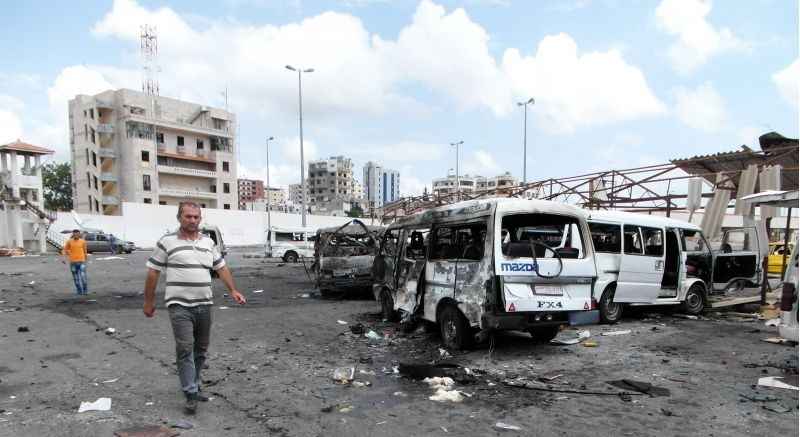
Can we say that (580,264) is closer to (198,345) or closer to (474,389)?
(474,389)

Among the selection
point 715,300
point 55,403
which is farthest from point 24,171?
point 715,300

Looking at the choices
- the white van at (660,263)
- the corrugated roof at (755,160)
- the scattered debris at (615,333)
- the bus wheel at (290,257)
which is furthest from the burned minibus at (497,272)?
the bus wheel at (290,257)

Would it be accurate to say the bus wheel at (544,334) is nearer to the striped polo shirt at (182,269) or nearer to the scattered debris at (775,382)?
the scattered debris at (775,382)

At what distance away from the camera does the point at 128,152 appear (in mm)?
51094

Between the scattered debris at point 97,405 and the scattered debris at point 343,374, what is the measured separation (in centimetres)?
205

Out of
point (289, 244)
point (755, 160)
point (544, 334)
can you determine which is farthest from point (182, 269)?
point (289, 244)

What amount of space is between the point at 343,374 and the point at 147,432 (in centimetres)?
193

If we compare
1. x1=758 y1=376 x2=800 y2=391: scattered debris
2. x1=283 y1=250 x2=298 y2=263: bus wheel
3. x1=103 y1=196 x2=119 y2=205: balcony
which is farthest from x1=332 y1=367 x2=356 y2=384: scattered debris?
x1=103 y1=196 x2=119 y2=205: balcony

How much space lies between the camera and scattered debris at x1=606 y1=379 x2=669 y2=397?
4.71 meters

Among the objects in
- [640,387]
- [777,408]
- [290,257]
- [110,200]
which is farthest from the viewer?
[110,200]

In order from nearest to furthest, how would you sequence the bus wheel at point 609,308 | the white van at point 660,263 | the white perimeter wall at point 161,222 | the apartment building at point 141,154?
1. the bus wheel at point 609,308
2. the white van at point 660,263
3. the white perimeter wall at point 161,222
4. the apartment building at point 141,154

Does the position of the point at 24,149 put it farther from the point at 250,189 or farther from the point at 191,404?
the point at 250,189

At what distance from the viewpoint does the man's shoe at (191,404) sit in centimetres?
412

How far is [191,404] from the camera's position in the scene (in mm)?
4141
